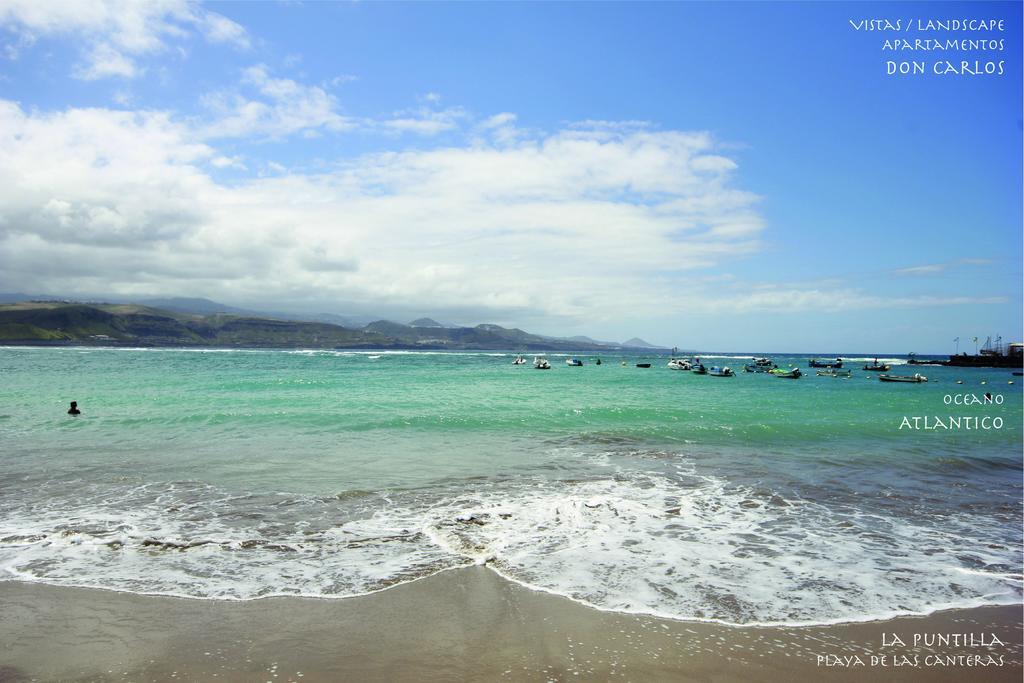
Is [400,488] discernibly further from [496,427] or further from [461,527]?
[496,427]

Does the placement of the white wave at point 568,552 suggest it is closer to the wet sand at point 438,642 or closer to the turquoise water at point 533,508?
the turquoise water at point 533,508

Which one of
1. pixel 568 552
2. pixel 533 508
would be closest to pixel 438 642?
pixel 568 552

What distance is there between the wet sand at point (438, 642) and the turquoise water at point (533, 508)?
1.52 ft

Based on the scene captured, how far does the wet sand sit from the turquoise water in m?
0.46

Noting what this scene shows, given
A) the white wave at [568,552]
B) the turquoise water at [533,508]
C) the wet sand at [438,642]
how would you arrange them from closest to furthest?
the wet sand at [438,642]
the white wave at [568,552]
the turquoise water at [533,508]

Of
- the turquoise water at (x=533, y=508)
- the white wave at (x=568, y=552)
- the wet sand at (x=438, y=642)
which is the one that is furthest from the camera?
the turquoise water at (x=533, y=508)

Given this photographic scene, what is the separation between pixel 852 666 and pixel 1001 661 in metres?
1.89

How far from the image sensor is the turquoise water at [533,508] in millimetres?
8273

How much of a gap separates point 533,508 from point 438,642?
5790 millimetres

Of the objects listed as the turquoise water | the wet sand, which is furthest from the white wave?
the wet sand

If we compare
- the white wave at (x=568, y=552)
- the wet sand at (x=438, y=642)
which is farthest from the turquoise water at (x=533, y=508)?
the wet sand at (x=438, y=642)

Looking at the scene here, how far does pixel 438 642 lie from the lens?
6.44m

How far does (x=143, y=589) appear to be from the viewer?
7.79 metres

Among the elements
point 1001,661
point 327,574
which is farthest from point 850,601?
point 327,574
